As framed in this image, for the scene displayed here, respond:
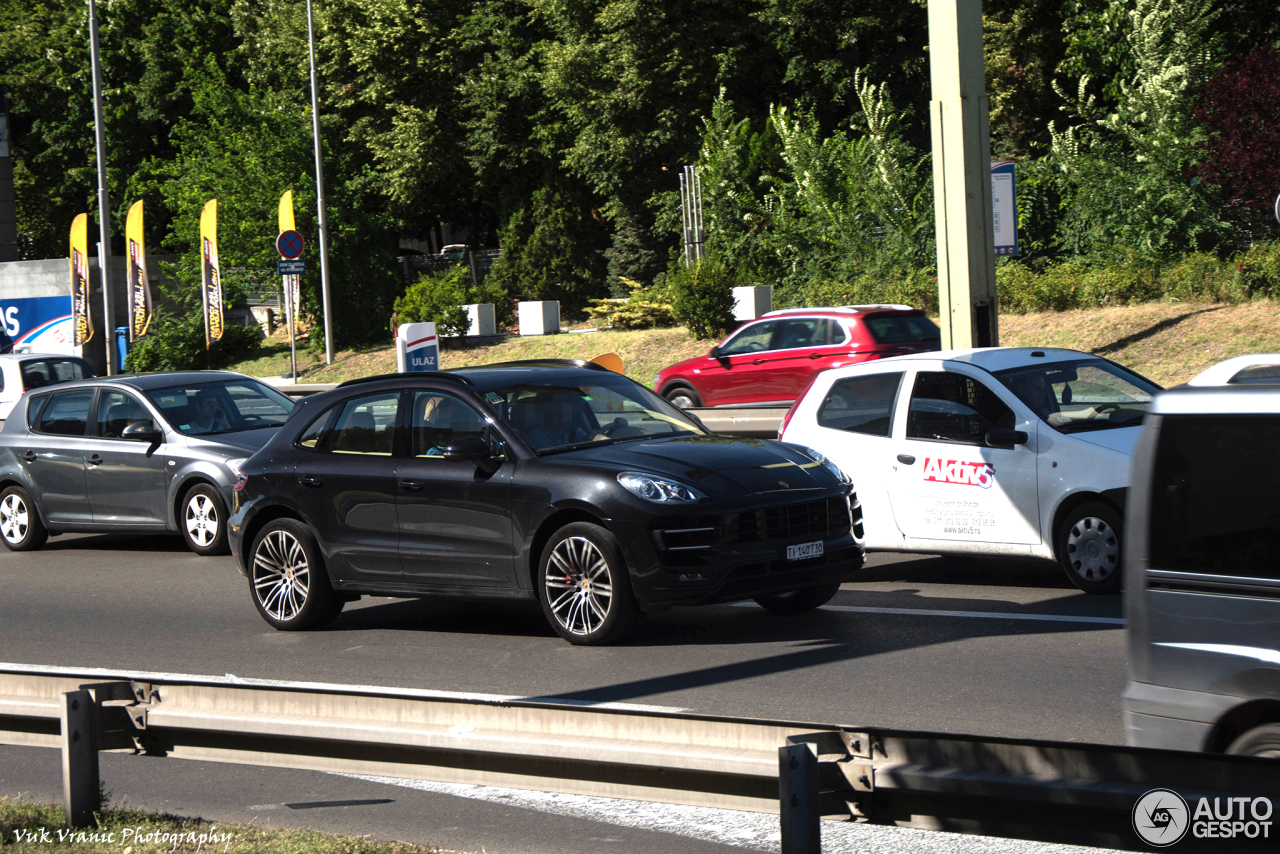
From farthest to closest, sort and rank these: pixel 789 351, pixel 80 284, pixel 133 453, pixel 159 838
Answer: pixel 80 284, pixel 789 351, pixel 133 453, pixel 159 838

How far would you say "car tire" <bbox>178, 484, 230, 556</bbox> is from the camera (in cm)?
1366

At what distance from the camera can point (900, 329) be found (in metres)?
19.9

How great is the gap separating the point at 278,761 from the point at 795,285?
2954 cm

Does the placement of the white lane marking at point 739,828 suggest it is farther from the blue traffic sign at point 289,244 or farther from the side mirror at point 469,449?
the blue traffic sign at point 289,244

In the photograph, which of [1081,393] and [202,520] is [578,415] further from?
[202,520]

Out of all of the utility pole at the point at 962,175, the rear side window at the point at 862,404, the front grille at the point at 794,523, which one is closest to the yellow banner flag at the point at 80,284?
the utility pole at the point at 962,175

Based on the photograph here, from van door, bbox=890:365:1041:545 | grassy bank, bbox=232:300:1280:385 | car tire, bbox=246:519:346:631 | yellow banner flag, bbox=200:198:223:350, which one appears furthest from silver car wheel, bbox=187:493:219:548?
yellow banner flag, bbox=200:198:223:350

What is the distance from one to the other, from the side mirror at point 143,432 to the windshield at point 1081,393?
26.6 feet

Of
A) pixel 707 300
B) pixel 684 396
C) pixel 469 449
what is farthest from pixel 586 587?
pixel 707 300

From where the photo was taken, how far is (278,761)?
4.54 meters

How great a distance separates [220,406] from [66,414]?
169 centimetres

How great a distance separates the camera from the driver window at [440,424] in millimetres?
9367

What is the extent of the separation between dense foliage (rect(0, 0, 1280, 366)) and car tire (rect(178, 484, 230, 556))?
61.1ft

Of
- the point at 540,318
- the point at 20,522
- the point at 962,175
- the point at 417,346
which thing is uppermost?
the point at 962,175
